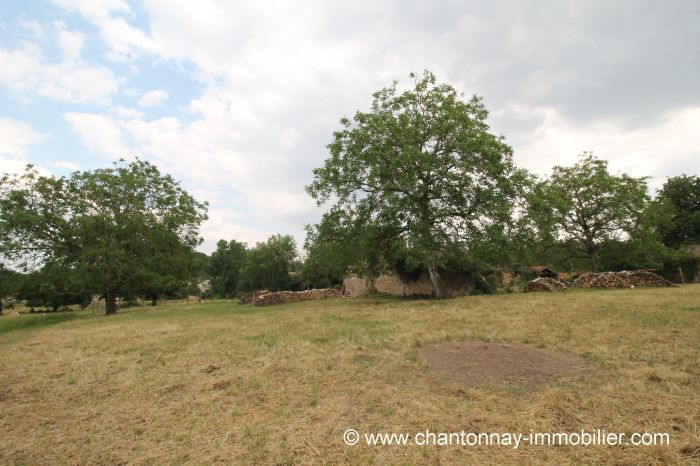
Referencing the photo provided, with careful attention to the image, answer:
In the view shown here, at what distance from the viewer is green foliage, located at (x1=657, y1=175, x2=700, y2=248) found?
44969mm

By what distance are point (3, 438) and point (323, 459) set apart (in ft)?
14.0

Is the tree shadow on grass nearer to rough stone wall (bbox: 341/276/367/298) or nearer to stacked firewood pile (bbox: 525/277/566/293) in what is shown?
rough stone wall (bbox: 341/276/367/298)

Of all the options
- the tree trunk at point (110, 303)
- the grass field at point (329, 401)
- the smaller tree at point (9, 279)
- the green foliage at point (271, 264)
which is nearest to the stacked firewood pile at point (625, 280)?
the grass field at point (329, 401)

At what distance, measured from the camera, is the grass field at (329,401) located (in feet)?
11.5

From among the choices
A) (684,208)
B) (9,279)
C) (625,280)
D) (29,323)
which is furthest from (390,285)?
(684,208)

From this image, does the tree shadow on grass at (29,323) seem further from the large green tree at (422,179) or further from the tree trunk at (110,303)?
the large green tree at (422,179)

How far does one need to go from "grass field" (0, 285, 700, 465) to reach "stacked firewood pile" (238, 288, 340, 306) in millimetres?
19207

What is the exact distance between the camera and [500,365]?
19.5 ft

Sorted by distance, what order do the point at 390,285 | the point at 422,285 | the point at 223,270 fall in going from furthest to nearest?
the point at 223,270
the point at 390,285
the point at 422,285

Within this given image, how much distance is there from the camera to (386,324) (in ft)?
36.8

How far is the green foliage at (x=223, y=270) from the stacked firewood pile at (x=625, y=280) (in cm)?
5880

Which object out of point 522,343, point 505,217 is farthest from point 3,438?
point 505,217

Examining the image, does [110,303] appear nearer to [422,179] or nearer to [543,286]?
[422,179]

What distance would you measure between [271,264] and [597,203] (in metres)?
43.9
